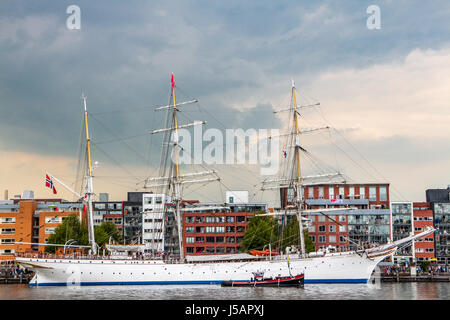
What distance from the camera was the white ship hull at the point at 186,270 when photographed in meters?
83.7

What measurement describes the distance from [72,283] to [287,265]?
1317 inches

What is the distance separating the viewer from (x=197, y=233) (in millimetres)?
130000

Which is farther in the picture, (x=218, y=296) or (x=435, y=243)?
(x=435, y=243)

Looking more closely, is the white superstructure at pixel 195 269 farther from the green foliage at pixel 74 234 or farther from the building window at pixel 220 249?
the building window at pixel 220 249

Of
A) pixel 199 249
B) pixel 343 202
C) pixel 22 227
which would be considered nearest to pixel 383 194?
pixel 343 202

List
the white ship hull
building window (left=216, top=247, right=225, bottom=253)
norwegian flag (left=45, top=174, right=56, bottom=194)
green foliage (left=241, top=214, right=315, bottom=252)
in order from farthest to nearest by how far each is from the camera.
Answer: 1. building window (left=216, top=247, right=225, bottom=253)
2. green foliage (left=241, top=214, right=315, bottom=252)
3. norwegian flag (left=45, top=174, right=56, bottom=194)
4. the white ship hull

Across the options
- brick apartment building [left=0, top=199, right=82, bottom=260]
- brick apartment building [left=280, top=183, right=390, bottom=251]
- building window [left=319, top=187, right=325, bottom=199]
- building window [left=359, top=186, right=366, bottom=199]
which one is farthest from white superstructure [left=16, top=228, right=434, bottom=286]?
building window [left=359, top=186, right=366, bottom=199]

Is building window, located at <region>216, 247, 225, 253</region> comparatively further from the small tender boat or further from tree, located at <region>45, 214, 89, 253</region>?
the small tender boat

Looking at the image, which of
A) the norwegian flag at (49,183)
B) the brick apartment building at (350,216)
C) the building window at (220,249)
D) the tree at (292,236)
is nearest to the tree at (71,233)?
the norwegian flag at (49,183)

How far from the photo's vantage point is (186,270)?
8594 centimetres

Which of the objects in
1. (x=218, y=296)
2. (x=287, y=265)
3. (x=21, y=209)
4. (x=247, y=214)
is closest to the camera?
(x=218, y=296)

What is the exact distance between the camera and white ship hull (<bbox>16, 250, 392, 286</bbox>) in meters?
83.7
